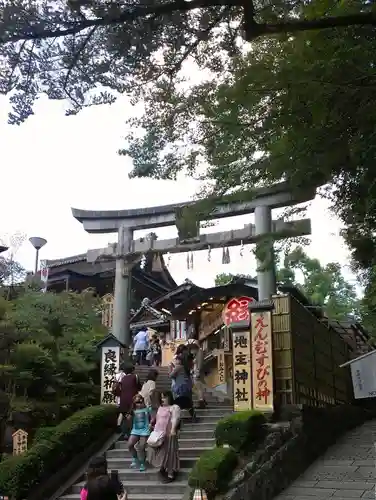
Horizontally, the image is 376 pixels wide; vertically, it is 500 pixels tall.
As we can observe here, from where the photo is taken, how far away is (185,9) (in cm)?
566

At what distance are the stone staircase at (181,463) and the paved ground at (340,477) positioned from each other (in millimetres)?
1818

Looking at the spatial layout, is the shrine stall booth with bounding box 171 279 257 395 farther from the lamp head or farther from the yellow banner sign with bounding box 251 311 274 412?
the yellow banner sign with bounding box 251 311 274 412

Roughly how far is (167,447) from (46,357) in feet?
14.6

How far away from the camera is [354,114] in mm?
7082

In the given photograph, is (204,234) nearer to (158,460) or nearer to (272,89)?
(158,460)

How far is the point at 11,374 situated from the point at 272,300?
5.76 metres

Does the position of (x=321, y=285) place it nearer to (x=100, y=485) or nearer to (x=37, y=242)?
(x=37, y=242)

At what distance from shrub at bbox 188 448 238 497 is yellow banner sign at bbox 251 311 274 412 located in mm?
2144

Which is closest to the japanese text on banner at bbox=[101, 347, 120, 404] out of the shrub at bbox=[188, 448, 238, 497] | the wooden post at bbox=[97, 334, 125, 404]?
the wooden post at bbox=[97, 334, 125, 404]

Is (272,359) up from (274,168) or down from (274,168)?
down

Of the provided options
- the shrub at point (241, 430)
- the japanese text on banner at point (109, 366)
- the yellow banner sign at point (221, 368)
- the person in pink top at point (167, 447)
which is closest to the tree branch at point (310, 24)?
the shrub at point (241, 430)

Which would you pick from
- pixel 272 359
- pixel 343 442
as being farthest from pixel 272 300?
pixel 343 442

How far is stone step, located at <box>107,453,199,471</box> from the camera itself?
10.6 metres

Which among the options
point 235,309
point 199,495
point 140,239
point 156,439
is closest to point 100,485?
point 199,495
